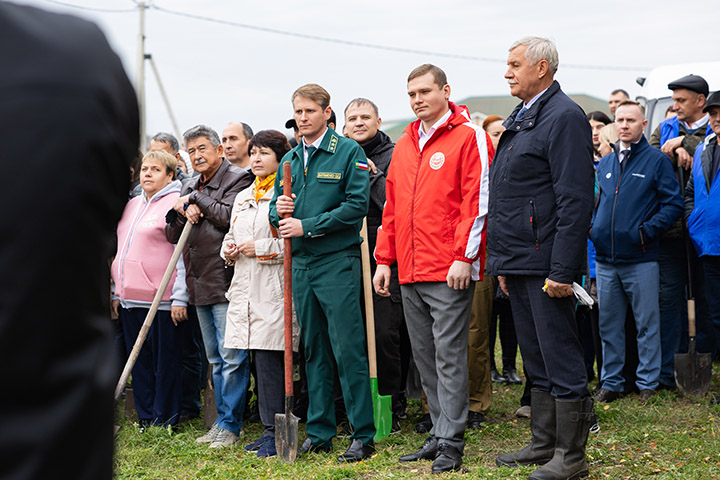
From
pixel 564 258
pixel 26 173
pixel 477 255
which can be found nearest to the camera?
pixel 26 173

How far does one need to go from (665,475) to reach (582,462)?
494 millimetres

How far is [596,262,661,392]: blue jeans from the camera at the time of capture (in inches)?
253

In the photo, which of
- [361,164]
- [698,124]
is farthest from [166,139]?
[698,124]

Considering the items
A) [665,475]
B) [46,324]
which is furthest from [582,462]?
[46,324]

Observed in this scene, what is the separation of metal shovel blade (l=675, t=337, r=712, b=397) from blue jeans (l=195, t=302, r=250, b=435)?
3482 millimetres

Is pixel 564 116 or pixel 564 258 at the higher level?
pixel 564 116

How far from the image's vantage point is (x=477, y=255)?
15.0ft

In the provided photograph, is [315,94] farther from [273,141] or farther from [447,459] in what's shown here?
[447,459]

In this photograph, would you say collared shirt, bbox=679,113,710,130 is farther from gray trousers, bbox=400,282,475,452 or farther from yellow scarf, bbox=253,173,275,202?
yellow scarf, bbox=253,173,275,202

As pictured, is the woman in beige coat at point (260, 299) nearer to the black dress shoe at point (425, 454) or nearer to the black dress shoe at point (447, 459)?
the black dress shoe at point (425, 454)

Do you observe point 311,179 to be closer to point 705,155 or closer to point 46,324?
point 705,155

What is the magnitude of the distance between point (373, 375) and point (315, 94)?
6.41 feet

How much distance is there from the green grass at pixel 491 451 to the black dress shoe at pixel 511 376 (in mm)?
1236

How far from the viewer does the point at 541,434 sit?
14.9 ft
